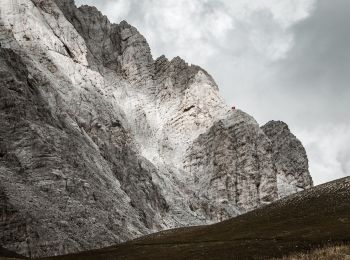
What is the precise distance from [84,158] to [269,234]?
72.0 metres

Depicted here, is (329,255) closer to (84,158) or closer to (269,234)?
(269,234)

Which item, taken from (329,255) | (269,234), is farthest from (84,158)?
(329,255)

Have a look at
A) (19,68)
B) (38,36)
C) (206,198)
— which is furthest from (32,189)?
(206,198)

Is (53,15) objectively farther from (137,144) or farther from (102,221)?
(102,221)

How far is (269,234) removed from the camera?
67.7 m

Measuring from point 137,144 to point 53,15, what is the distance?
176 ft

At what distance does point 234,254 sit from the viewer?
55.2 m

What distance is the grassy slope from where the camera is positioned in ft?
190

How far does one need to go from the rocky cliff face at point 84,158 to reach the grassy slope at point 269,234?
29.5 meters

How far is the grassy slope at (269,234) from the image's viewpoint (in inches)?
2279

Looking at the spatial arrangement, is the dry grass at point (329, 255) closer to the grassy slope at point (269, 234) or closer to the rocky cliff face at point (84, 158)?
the grassy slope at point (269, 234)

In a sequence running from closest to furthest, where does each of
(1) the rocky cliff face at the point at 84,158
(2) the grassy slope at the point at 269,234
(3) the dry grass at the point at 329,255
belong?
(3) the dry grass at the point at 329,255, (2) the grassy slope at the point at 269,234, (1) the rocky cliff face at the point at 84,158

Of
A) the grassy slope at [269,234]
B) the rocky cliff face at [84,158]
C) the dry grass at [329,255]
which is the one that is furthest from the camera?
the rocky cliff face at [84,158]

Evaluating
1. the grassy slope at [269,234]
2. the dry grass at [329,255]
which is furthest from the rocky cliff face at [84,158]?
the dry grass at [329,255]
